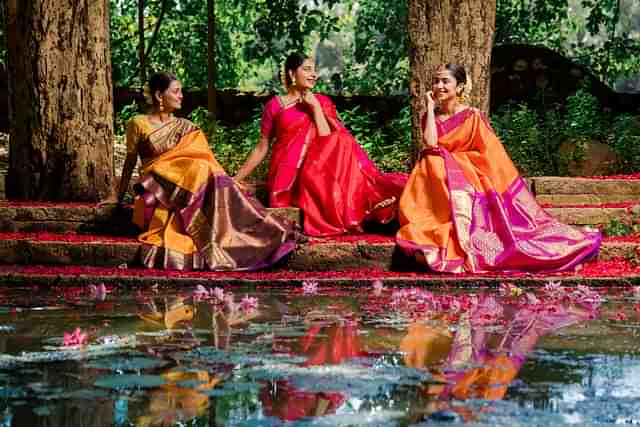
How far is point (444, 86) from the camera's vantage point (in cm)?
925

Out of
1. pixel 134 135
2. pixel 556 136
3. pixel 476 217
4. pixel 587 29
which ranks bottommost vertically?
pixel 476 217

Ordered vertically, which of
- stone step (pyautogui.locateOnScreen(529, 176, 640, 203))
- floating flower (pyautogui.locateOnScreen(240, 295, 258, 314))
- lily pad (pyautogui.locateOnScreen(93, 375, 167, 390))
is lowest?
floating flower (pyautogui.locateOnScreen(240, 295, 258, 314))

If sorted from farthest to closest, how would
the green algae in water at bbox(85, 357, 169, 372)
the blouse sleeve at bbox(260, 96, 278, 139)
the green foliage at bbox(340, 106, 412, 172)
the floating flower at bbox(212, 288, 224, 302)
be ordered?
the green foliage at bbox(340, 106, 412, 172)
the blouse sleeve at bbox(260, 96, 278, 139)
the floating flower at bbox(212, 288, 224, 302)
the green algae in water at bbox(85, 357, 169, 372)

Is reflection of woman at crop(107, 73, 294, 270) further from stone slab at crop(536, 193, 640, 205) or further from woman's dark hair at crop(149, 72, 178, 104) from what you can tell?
stone slab at crop(536, 193, 640, 205)

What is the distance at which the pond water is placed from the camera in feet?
13.2

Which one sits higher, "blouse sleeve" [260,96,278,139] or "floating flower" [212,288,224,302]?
"blouse sleeve" [260,96,278,139]

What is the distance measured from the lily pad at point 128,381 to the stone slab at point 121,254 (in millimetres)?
4178

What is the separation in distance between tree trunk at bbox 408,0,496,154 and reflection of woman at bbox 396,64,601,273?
0.87 m

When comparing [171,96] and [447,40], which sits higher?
[447,40]

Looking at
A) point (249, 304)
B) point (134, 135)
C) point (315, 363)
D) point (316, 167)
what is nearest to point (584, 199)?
point (316, 167)

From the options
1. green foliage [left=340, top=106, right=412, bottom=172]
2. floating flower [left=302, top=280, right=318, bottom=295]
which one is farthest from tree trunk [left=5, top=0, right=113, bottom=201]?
green foliage [left=340, top=106, right=412, bottom=172]

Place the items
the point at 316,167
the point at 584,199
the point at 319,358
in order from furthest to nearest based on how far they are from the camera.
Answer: the point at 584,199, the point at 316,167, the point at 319,358

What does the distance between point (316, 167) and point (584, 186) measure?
8.46ft

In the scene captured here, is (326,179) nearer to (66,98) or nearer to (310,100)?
(310,100)
